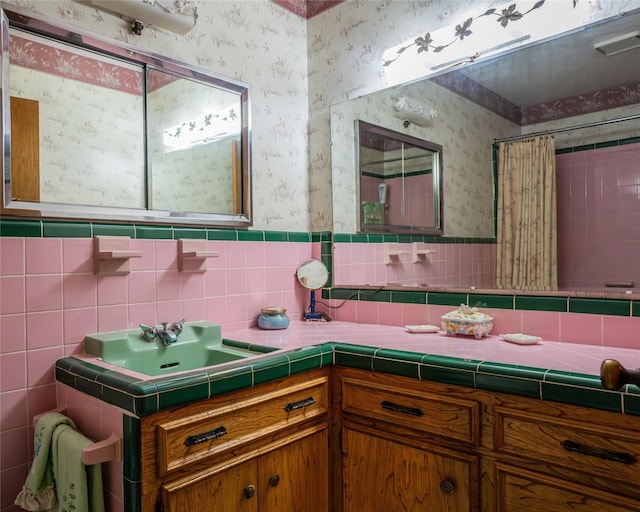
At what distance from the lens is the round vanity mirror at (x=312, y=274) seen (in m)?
2.25

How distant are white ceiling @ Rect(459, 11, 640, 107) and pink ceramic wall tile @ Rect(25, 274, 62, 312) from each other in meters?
1.73

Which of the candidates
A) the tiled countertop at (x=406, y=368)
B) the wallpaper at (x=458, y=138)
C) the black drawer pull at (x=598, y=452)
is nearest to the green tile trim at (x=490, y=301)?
the tiled countertop at (x=406, y=368)

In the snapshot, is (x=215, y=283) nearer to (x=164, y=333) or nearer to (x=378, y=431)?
(x=164, y=333)

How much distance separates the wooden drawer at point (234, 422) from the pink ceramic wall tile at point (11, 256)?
0.69 meters

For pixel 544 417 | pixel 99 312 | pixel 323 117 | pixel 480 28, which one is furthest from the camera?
pixel 323 117

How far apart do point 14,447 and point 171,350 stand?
530 mm

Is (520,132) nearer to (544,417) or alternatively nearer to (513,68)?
(513,68)

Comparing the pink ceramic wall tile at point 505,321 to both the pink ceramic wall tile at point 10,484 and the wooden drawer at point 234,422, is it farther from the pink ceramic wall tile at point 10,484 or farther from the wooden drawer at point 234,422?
the pink ceramic wall tile at point 10,484

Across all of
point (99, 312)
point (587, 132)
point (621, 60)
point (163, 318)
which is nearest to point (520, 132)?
point (587, 132)

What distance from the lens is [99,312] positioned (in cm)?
156

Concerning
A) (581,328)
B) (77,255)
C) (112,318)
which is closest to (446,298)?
(581,328)

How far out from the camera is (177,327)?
5.42ft

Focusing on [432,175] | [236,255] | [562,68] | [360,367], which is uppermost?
[562,68]

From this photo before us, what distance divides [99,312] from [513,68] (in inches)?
69.7
